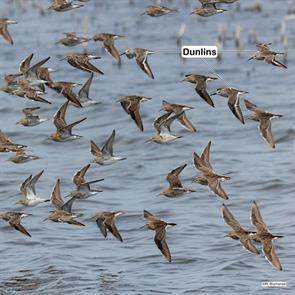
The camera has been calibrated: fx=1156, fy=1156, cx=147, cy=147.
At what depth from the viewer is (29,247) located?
16.7 meters

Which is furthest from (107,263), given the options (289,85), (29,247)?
(289,85)

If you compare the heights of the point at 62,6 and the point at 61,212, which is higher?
the point at 62,6

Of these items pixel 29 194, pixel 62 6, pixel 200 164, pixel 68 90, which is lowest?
pixel 29 194

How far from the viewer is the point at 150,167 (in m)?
21.5

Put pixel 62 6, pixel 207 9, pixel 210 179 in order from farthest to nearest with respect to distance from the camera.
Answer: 1. pixel 62 6
2. pixel 207 9
3. pixel 210 179

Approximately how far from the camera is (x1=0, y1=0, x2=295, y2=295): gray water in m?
15.3

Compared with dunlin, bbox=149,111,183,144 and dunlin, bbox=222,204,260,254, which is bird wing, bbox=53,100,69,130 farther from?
dunlin, bbox=222,204,260,254

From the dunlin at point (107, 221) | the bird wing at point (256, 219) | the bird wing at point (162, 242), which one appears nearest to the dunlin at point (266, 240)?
the bird wing at point (256, 219)

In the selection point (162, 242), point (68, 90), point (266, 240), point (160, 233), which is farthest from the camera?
point (68, 90)

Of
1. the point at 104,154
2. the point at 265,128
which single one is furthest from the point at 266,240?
the point at 104,154

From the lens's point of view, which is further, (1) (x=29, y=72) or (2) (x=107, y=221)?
(1) (x=29, y=72)

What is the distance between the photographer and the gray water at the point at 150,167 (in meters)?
15.3

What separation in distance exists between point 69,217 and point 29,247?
3237 millimetres

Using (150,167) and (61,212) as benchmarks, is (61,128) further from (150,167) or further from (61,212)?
(150,167)
